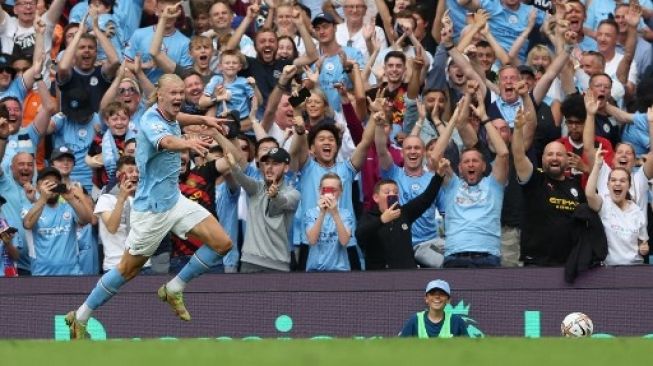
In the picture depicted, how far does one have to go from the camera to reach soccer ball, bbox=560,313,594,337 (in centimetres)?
1562

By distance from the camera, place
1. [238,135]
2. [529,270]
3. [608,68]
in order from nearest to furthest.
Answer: [529,270] < [238,135] < [608,68]

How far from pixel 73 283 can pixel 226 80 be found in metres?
3.23

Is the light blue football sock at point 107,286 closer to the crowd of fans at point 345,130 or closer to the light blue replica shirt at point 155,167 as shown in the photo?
the light blue replica shirt at point 155,167

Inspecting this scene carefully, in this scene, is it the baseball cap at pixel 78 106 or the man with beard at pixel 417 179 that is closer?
the man with beard at pixel 417 179

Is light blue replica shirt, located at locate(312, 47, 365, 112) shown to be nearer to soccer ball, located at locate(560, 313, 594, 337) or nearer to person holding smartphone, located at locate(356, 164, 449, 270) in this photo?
person holding smartphone, located at locate(356, 164, 449, 270)

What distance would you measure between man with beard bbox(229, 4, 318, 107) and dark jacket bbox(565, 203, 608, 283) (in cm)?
448

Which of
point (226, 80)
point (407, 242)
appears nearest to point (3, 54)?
point (226, 80)

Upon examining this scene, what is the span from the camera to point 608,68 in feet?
65.8

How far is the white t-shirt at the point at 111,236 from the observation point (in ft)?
58.2

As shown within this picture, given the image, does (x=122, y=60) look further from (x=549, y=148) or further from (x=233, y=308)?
(x=549, y=148)

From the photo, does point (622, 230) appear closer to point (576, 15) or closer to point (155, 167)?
point (576, 15)

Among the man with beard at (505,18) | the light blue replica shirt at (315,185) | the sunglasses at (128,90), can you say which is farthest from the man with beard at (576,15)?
the sunglasses at (128,90)

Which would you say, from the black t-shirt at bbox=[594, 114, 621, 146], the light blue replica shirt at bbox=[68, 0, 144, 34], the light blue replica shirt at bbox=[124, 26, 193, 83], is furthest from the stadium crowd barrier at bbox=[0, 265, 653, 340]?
the light blue replica shirt at bbox=[68, 0, 144, 34]

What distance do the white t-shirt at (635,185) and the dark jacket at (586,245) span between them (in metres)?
0.46
